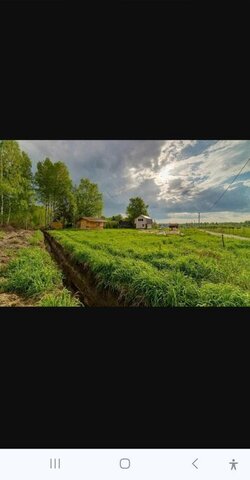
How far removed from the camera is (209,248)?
1761 millimetres

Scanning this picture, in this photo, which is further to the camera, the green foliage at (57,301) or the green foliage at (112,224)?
the green foliage at (112,224)

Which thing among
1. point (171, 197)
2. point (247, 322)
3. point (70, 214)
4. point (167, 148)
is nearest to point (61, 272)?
point (70, 214)

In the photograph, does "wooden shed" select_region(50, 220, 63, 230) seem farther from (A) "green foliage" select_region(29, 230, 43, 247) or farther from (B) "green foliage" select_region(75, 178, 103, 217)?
(B) "green foliage" select_region(75, 178, 103, 217)

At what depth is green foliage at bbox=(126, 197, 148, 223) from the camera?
1656 millimetres

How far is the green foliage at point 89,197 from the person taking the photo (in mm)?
1728

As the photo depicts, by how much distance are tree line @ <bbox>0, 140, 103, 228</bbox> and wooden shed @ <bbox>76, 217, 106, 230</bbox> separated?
0.04 m

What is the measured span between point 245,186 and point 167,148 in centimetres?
69

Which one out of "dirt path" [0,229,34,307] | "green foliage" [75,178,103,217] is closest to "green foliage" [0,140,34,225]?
"dirt path" [0,229,34,307]

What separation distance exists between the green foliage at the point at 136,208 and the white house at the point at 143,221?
0.03 metres

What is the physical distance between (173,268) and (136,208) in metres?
0.60

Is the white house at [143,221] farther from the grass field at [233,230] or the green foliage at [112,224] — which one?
the grass field at [233,230]

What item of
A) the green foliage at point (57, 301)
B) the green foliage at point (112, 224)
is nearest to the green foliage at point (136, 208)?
the green foliage at point (112, 224)
